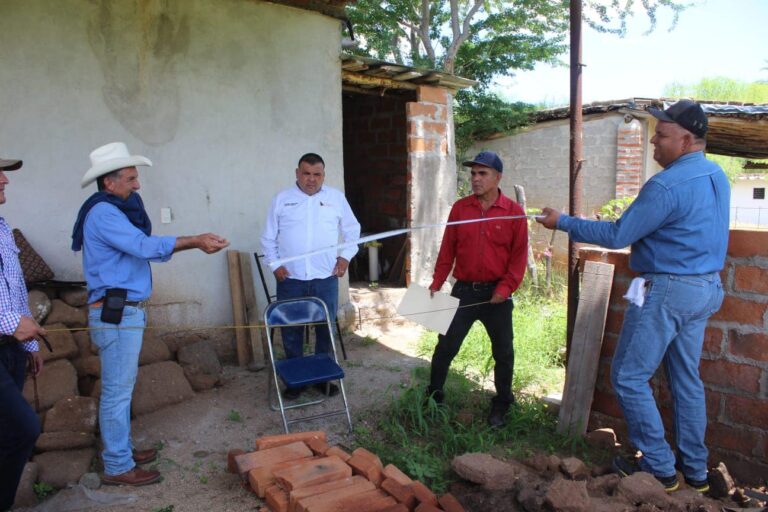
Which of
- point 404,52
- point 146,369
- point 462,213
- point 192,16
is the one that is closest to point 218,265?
point 146,369

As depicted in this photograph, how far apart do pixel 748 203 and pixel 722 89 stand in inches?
227

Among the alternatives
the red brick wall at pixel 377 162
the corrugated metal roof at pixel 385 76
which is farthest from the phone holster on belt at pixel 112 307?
the red brick wall at pixel 377 162

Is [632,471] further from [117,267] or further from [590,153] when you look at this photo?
[590,153]

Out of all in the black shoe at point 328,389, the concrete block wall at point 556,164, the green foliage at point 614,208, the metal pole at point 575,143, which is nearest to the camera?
the metal pole at point 575,143

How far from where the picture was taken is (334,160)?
664cm

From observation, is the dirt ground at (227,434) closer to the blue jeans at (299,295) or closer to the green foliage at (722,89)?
the blue jeans at (299,295)

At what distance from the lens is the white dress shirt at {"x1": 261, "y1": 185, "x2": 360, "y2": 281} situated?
5004 mm

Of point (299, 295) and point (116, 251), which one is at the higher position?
point (116, 251)

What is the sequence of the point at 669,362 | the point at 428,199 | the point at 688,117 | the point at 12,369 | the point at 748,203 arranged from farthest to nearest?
the point at 748,203, the point at 428,199, the point at 669,362, the point at 688,117, the point at 12,369

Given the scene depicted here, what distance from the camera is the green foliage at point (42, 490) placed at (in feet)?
11.6

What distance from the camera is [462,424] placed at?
436 cm

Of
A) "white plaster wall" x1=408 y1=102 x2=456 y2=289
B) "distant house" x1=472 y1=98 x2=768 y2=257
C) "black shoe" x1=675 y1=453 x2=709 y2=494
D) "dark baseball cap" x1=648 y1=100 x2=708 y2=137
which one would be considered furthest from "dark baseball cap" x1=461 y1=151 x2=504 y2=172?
"distant house" x1=472 y1=98 x2=768 y2=257

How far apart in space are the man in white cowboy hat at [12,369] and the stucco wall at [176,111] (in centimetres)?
216

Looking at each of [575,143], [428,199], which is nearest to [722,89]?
[428,199]
